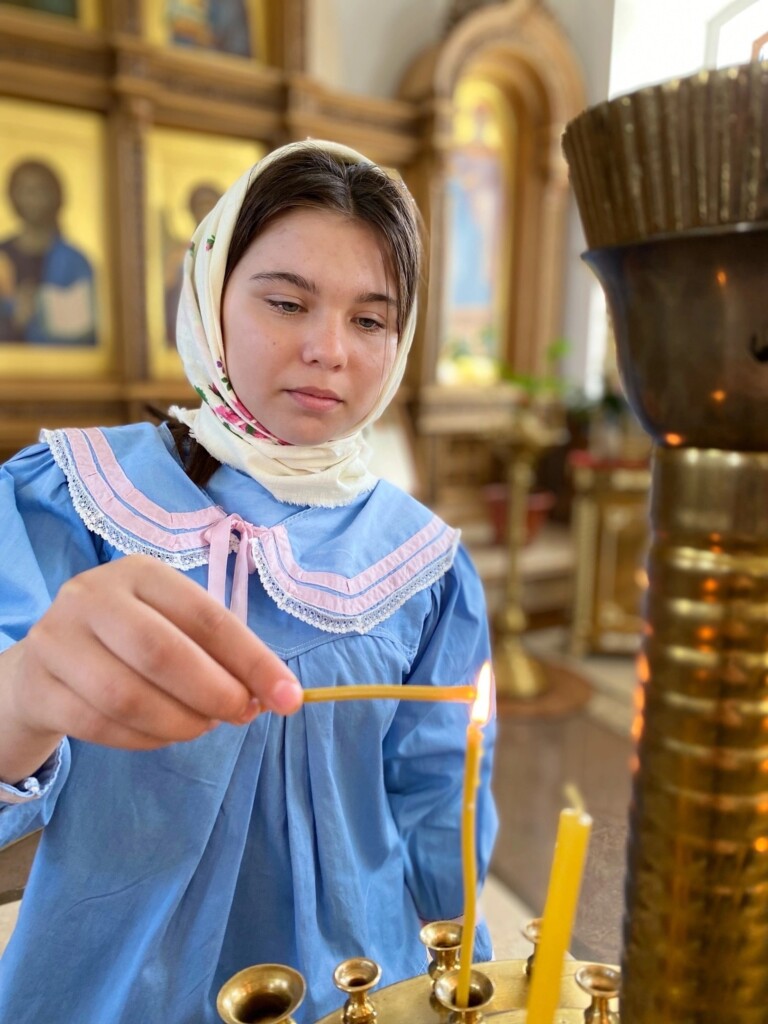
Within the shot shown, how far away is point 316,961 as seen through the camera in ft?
2.37

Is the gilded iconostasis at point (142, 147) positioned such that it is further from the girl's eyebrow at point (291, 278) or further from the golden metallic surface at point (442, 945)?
the golden metallic surface at point (442, 945)

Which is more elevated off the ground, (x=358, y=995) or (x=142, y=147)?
(x=142, y=147)

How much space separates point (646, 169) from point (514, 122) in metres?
5.33

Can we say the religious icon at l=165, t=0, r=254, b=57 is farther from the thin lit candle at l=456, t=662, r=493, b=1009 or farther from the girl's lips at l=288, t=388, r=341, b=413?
the thin lit candle at l=456, t=662, r=493, b=1009

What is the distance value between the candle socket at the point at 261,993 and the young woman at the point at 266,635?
0.72 ft

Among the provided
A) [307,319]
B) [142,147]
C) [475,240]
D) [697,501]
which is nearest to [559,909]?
[697,501]

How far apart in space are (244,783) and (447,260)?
432 cm

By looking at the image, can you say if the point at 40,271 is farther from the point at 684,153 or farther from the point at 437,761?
the point at 684,153

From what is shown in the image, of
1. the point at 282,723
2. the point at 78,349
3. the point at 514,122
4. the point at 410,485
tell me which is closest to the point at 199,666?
the point at 282,723

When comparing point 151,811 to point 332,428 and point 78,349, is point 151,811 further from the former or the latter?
point 78,349

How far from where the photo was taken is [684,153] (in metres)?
0.26

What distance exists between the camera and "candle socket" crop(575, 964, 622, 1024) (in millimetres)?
443

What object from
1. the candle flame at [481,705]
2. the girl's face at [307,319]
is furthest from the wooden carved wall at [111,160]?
the candle flame at [481,705]

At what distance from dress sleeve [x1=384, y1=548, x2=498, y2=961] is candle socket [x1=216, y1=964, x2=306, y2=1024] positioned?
35 cm
